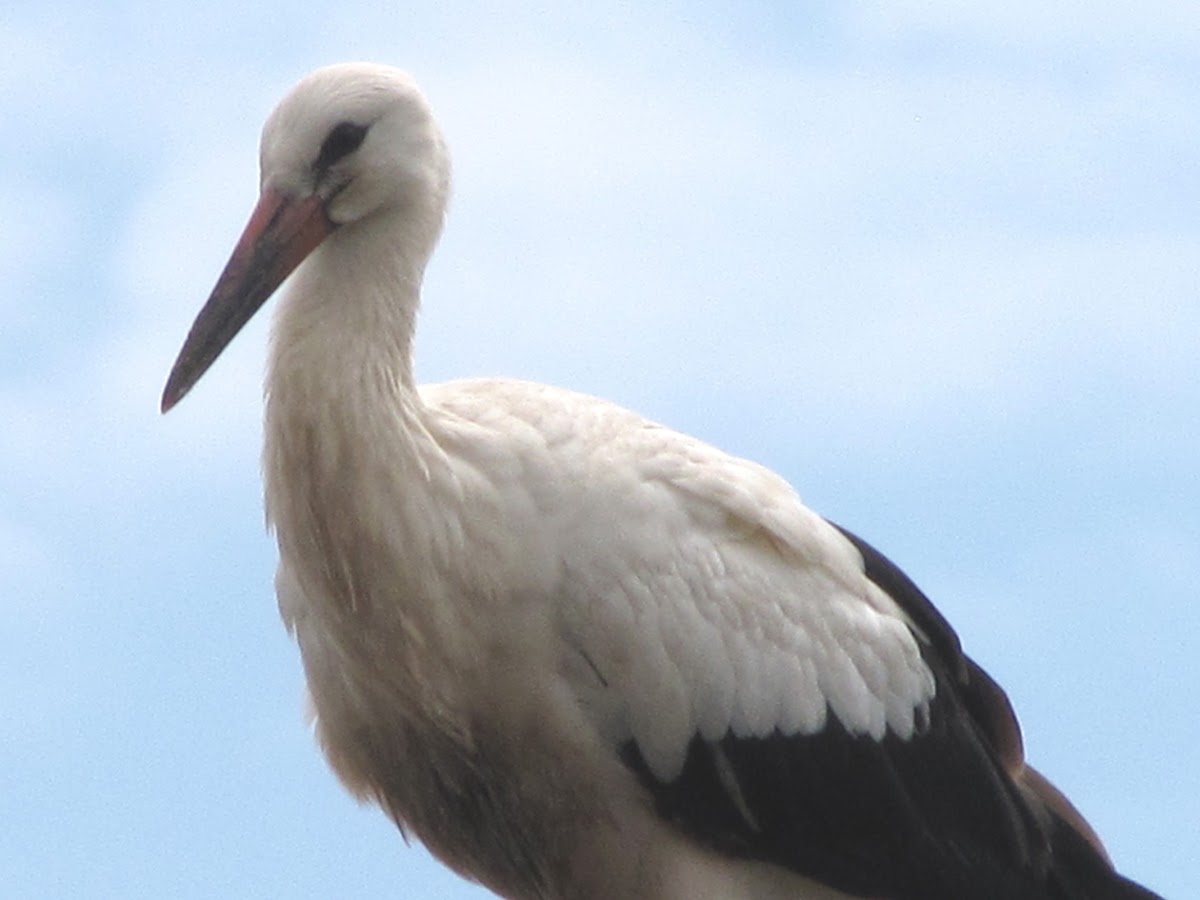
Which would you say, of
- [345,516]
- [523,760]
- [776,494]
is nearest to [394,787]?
[523,760]

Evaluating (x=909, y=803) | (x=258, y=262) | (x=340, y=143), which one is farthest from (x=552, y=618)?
(x=909, y=803)

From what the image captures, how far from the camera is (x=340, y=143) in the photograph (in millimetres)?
4391

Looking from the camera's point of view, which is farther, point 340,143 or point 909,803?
point 909,803

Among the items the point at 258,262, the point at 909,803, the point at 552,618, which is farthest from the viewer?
the point at 909,803

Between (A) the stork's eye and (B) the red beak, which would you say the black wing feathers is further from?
(A) the stork's eye

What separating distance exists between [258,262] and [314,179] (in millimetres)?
201

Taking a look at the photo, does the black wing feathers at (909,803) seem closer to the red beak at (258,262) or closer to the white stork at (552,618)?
the white stork at (552,618)

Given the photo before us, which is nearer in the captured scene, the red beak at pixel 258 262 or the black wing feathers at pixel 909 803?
the red beak at pixel 258 262

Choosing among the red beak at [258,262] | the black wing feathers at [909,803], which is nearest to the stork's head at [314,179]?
the red beak at [258,262]

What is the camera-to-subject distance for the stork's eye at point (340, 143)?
437 cm

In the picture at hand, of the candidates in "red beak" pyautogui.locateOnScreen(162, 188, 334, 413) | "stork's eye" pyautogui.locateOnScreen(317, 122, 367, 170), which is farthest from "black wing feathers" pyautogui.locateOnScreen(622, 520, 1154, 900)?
"stork's eye" pyautogui.locateOnScreen(317, 122, 367, 170)

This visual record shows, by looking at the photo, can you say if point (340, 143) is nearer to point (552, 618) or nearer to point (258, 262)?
point (258, 262)

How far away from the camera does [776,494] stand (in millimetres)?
4996

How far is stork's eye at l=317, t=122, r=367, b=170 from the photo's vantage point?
172 inches
